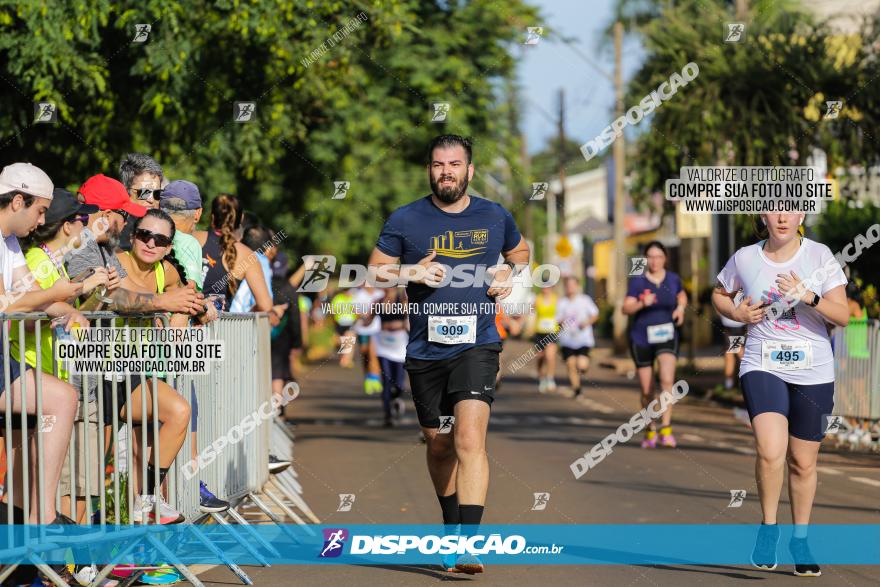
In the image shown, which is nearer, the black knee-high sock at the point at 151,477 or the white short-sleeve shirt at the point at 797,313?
the black knee-high sock at the point at 151,477

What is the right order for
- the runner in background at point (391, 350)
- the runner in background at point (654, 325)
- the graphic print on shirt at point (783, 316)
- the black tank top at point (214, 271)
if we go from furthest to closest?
the runner in background at point (391, 350), the runner in background at point (654, 325), the black tank top at point (214, 271), the graphic print on shirt at point (783, 316)

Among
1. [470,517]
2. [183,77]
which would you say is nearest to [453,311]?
[470,517]

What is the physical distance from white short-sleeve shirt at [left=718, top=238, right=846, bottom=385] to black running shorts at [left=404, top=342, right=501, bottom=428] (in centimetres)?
130

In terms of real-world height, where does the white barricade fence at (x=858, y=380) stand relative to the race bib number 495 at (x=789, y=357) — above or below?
below

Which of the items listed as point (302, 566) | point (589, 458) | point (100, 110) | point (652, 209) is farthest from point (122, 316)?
point (652, 209)

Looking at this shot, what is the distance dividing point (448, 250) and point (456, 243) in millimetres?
54

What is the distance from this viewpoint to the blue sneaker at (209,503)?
24.6 ft

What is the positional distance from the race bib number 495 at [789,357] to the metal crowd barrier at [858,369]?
704 cm

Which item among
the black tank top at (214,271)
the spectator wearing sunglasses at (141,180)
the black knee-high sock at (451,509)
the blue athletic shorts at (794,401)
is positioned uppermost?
the spectator wearing sunglasses at (141,180)

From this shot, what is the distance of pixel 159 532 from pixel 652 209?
747 inches

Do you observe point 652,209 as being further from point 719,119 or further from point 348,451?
point 348,451

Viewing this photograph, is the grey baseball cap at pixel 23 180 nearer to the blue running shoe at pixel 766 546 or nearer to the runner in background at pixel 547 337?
the blue running shoe at pixel 766 546

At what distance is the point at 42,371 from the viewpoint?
21.5 feet

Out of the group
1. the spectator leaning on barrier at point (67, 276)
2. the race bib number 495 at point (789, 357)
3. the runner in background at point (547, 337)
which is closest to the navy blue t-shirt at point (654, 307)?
the race bib number 495 at point (789, 357)
